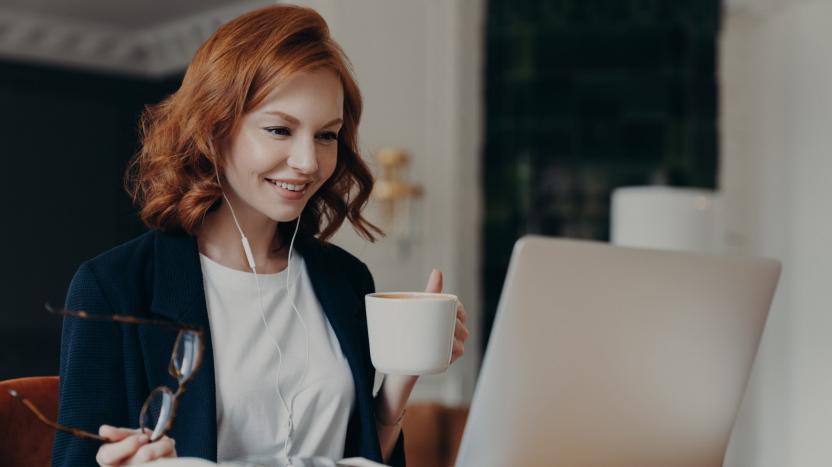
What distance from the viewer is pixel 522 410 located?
108 cm

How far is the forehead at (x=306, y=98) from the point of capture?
118cm

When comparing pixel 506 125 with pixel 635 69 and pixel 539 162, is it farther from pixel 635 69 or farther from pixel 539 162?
pixel 635 69

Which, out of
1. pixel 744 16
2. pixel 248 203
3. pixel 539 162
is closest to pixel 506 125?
pixel 539 162

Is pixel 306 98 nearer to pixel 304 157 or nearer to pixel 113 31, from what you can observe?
pixel 304 157

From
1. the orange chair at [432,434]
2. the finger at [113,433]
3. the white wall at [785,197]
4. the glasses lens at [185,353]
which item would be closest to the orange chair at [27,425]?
the finger at [113,433]

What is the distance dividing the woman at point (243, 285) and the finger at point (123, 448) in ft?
0.68

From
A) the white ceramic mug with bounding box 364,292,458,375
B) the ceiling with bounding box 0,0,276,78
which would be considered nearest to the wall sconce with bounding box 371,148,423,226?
the ceiling with bounding box 0,0,276,78

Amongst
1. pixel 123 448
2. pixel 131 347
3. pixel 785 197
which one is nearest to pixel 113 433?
pixel 123 448

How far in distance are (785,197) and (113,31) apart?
4.79 metres

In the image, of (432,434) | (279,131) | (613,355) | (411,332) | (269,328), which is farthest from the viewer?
(432,434)

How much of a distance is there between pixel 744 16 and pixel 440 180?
1.61m

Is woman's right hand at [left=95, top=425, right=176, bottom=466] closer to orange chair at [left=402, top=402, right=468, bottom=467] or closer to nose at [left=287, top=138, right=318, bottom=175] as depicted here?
nose at [left=287, top=138, right=318, bottom=175]

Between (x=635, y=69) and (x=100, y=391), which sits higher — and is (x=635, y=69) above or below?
above

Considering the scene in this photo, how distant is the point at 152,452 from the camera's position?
2.84ft
